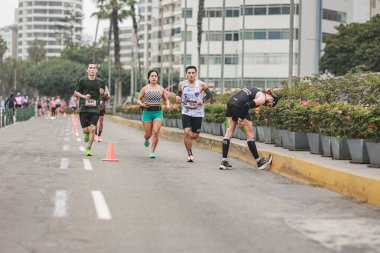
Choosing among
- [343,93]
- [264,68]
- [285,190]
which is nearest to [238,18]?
[264,68]

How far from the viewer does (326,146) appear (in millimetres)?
13625

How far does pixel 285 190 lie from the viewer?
34.3 feet

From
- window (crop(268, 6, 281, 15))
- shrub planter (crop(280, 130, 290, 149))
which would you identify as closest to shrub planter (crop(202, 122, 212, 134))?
shrub planter (crop(280, 130, 290, 149))

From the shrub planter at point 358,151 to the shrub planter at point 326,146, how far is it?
3.68 feet

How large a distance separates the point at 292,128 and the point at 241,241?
932cm

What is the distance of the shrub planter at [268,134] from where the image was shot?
17556 millimetres

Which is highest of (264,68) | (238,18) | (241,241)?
(238,18)

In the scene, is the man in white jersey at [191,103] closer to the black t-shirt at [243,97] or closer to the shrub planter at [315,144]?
the black t-shirt at [243,97]

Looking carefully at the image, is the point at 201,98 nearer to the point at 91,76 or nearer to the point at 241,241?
the point at 91,76

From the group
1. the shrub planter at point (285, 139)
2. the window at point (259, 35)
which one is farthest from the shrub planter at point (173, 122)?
the window at point (259, 35)

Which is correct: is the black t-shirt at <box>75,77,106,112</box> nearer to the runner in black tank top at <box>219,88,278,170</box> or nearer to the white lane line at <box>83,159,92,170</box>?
the white lane line at <box>83,159,92,170</box>

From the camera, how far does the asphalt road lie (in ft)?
20.9

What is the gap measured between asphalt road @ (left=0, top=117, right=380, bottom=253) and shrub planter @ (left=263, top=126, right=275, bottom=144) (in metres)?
4.45

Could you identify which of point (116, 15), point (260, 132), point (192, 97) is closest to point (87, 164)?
point (192, 97)
